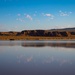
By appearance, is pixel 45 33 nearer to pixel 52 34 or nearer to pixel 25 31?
pixel 52 34

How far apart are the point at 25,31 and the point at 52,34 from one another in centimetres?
2388

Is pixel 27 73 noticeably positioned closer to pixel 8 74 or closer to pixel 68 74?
pixel 8 74

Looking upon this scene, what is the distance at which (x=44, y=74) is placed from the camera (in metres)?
7.25

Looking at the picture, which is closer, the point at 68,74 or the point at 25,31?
the point at 68,74

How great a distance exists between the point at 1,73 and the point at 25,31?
114101 mm

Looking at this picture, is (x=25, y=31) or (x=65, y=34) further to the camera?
(x=25, y=31)

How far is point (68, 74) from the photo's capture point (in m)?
7.23

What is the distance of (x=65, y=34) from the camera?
4134 inches

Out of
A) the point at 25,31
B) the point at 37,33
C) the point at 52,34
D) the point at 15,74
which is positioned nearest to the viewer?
the point at 15,74

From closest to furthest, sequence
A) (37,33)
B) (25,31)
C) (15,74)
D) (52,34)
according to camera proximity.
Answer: (15,74), (52,34), (37,33), (25,31)

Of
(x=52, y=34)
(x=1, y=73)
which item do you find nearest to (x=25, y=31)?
(x=52, y=34)

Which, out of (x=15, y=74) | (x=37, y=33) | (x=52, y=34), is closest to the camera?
(x=15, y=74)

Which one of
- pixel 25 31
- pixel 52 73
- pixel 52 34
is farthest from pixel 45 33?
pixel 52 73

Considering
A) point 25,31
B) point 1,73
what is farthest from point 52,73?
point 25,31
